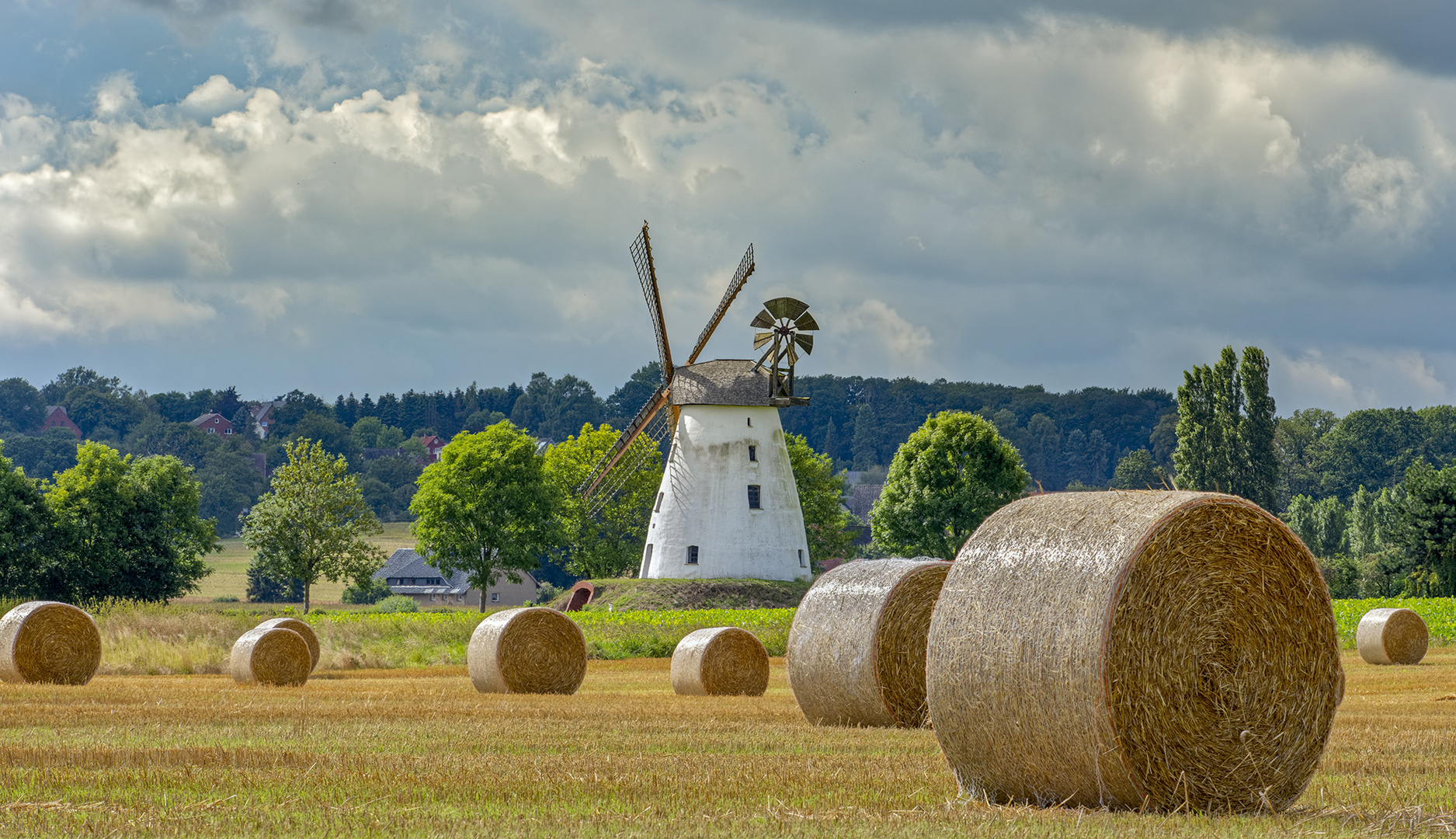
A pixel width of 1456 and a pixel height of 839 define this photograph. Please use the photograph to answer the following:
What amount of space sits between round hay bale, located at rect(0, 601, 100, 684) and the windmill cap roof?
34.7m

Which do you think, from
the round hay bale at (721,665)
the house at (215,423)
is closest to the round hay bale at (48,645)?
the round hay bale at (721,665)

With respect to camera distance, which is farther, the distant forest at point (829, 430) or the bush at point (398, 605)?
the distant forest at point (829, 430)

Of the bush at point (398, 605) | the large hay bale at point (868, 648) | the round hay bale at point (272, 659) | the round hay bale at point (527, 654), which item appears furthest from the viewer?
the bush at point (398, 605)

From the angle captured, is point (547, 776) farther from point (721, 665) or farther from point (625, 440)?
point (625, 440)

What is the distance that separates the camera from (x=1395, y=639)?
34375mm

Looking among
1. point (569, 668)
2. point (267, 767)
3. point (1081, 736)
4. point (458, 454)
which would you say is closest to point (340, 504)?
point (458, 454)

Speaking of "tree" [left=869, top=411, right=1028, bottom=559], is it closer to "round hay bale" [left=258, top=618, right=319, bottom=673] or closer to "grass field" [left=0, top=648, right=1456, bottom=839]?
"round hay bale" [left=258, top=618, right=319, bottom=673]

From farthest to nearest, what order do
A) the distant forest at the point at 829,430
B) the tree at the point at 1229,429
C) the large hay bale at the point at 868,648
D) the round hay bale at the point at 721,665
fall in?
the distant forest at the point at 829,430, the tree at the point at 1229,429, the round hay bale at the point at 721,665, the large hay bale at the point at 868,648

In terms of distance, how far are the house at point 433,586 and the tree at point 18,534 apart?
6076cm

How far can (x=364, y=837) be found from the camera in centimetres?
877

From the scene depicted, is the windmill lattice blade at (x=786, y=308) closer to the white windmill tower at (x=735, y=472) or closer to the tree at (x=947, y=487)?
the white windmill tower at (x=735, y=472)

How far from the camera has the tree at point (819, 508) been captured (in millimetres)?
79938

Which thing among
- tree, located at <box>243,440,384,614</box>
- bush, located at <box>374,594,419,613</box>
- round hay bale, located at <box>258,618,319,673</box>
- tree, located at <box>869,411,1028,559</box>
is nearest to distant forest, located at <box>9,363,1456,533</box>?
bush, located at <box>374,594,419,613</box>

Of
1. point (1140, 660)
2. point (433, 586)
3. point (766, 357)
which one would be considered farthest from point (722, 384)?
point (433, 586)
